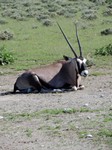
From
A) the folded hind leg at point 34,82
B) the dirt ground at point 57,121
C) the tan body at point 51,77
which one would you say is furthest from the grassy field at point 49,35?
the dirt ground at point 57,121

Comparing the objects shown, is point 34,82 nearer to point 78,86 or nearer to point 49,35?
point 78,86

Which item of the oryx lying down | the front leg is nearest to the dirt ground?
the front leg

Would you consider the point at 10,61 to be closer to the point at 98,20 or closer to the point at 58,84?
the point at 58,84

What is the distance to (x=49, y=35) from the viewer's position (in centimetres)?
2664

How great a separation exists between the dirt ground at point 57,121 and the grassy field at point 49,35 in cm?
524

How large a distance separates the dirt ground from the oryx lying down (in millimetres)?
499

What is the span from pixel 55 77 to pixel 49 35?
498 inches

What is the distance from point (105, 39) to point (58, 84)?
11.3 m

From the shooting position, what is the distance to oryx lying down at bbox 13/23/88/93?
13.9 metres

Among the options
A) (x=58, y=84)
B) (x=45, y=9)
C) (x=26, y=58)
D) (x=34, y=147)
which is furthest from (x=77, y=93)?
(x=45, y=9)

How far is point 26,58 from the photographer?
2002 cm

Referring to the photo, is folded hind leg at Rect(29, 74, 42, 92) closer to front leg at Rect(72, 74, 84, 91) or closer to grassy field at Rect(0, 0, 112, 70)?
front leg at Rect(72, 74, 84, 91)

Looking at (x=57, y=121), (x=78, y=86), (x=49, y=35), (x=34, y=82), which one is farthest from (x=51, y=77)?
(x=49, y=35)

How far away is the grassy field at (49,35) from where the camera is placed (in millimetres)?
19766
